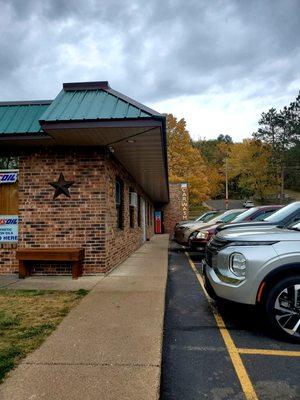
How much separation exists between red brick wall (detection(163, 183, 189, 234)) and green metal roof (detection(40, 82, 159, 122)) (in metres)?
21.2

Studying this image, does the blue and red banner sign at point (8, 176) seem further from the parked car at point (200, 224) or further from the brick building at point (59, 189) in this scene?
the parked car at point (200, 224)

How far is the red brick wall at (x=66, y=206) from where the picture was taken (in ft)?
26.3

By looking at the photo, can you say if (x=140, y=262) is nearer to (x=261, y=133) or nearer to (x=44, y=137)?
(x=44, y=137)

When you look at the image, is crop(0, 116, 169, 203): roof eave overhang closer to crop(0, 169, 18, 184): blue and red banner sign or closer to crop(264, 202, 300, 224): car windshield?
crop(0, 169, 18, 184): blue and red banner sign

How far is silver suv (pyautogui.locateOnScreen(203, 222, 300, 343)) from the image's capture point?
165 inches

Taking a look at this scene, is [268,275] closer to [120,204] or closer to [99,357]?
[99,357]

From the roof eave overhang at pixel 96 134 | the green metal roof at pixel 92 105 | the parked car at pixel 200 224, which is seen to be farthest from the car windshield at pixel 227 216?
the green metal roof at pixel 92 105

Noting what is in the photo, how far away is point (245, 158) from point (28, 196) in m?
57.7

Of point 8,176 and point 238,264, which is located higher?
point 8,176

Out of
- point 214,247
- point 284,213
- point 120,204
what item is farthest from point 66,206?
point 284,213

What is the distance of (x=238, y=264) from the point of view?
174 inches

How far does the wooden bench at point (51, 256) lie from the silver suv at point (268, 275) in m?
3.83

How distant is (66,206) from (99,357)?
495 centimetres

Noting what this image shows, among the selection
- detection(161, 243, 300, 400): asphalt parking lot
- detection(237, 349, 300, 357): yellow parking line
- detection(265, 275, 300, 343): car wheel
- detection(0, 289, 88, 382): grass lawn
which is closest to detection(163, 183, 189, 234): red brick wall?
detection(0, 289, 88, 382): grass lawn
